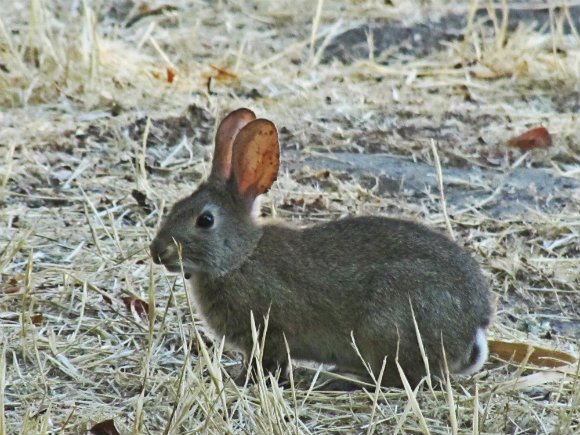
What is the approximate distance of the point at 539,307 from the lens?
5395 mm

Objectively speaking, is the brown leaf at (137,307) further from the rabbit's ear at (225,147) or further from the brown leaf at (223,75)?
the brown leaf at (223,75)

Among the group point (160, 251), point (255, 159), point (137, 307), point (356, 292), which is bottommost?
point (137, 307)

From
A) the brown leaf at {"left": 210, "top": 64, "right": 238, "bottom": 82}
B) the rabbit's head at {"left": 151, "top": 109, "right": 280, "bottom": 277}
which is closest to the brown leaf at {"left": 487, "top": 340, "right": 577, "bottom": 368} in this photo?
the rabbit's head at {"left": 151, "top": 109, "right": 280, "bottom": 277}

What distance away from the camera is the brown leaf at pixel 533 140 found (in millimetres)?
7234

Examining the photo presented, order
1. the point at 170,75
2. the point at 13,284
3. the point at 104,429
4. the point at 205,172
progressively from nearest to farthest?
the point at 104,429 → the point at 13,284 → the point at 205,172 → the point at 170,75

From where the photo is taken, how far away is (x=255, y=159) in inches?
191

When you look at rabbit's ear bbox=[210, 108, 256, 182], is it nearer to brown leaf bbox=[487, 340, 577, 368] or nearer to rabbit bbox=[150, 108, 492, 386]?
rabbit bbox=[150, 108, 492, 386]

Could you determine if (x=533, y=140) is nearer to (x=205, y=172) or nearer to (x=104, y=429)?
(x=205, y=172)

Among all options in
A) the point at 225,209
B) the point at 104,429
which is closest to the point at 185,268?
the point at 225,209

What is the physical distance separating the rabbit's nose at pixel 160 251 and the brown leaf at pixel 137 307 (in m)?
0.50

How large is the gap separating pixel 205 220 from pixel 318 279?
48 centimetres

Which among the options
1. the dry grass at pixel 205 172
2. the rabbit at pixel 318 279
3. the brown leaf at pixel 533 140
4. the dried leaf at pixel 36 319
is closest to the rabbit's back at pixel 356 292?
the rabbit at pixel 318 279

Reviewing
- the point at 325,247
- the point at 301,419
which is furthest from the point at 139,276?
the point at 301,419

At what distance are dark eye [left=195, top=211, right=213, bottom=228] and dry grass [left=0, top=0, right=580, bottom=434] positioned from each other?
41 cm
